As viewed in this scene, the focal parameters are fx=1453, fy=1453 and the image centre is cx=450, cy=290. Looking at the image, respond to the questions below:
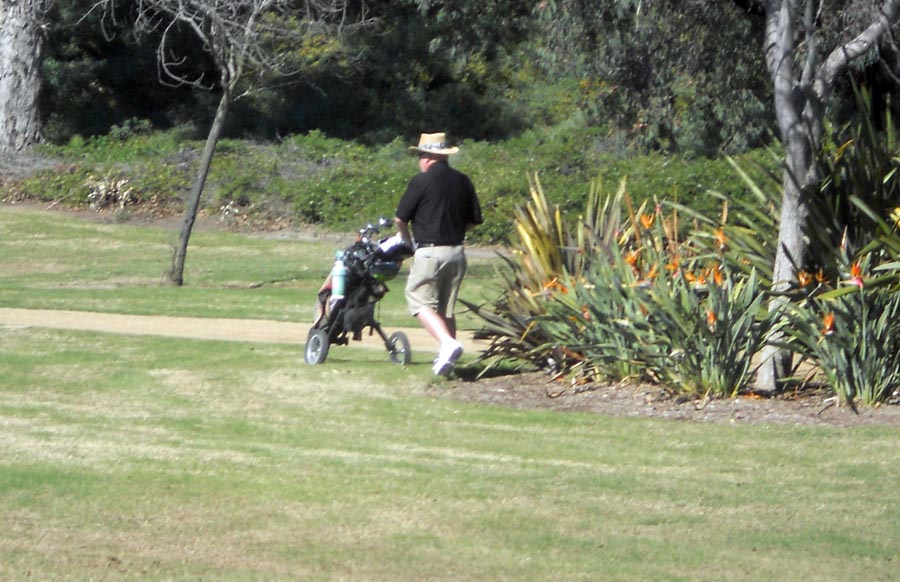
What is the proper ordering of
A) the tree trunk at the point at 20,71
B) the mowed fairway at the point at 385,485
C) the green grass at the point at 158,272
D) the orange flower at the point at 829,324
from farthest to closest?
1. the tree trunk at the point at 20,71
2. the green grass at the point at 158,272
3. the orange flower at the point at 829,324
4. the mowed fairway at the point at 385,485

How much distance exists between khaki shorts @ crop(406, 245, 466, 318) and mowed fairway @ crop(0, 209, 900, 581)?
0.56m

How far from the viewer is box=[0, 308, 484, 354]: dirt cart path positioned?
12875mm

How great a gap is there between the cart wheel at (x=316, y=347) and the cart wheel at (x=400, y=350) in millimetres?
502

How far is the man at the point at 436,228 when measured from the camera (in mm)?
10172

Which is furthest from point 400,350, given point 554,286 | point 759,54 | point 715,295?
point 759,54

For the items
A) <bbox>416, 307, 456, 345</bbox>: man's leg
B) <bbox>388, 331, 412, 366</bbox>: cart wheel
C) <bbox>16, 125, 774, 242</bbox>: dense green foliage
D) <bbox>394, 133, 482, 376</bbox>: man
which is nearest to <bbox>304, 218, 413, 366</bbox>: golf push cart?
<bbox>388, 331, 412, 366</bbox>: cart wheel

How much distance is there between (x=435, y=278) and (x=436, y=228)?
0.36m

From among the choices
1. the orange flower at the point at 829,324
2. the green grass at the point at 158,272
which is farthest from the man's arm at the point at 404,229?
the orange flower at the point at 829,324

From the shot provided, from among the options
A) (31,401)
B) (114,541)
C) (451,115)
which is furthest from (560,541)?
(451,115)

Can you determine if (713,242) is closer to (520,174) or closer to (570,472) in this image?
(570,472)

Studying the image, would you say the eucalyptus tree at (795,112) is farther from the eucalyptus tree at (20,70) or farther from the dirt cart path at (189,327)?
the eucalyptus tree at (20,70)

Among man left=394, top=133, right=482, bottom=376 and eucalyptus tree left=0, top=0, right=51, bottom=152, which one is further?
eucalyptus tree left=0, top=0, right=51, bottom=152

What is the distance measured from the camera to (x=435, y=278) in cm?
1025

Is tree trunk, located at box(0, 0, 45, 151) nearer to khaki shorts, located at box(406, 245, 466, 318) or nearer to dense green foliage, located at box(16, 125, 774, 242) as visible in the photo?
dense green foliage, located at box(16, 125, 774, 242)
